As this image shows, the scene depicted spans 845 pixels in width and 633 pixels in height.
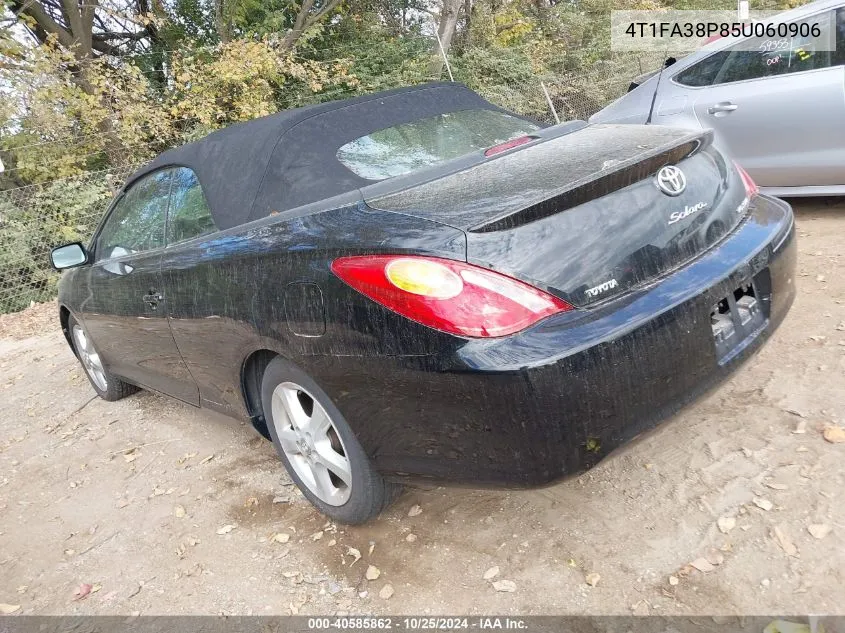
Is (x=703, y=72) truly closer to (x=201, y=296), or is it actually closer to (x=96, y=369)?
(x=201, y=296)

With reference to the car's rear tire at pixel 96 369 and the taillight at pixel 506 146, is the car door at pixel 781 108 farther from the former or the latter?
the car's rear tire at pixel 96 369

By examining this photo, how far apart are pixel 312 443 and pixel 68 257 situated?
2285 mm

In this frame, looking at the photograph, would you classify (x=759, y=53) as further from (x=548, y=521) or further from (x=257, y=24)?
(x=257, y=24)

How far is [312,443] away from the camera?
2.43 metres

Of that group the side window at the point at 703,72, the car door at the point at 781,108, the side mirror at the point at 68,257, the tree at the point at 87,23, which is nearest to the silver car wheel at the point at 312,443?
the side mirror at the point at 68,257

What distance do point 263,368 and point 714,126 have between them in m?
4.13

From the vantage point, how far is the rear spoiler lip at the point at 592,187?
5.86ft

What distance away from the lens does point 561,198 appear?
1.83m

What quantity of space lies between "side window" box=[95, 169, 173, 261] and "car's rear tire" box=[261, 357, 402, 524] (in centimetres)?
114

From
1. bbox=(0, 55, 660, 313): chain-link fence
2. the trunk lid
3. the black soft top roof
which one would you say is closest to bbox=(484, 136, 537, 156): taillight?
the trunk lid

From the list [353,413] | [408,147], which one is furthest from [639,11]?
[353,413]

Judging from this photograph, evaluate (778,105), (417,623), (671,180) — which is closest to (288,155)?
(671,180)

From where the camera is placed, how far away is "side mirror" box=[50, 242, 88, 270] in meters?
3.77

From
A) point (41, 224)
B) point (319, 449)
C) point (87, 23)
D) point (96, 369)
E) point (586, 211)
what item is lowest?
point (96, 369)
